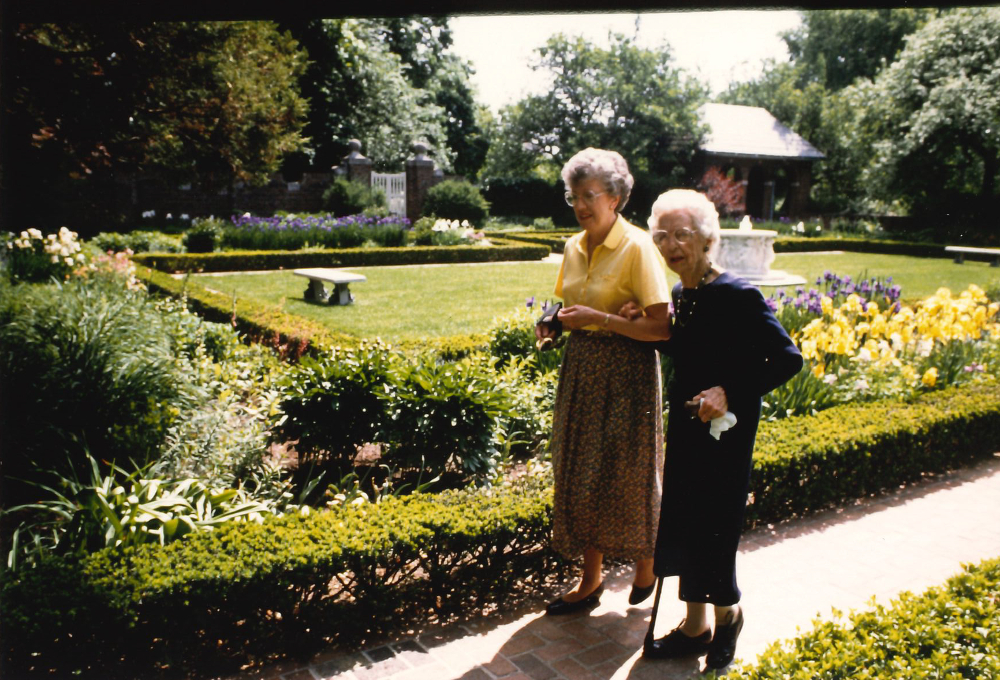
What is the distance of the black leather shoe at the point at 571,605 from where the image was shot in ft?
10.4

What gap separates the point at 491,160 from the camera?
35.0m

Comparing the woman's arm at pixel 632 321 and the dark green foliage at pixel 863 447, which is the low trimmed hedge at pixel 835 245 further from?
the woman's arm at pixel 632 321

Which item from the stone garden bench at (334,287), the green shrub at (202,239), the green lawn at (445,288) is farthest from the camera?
the green shrub at (202,239)

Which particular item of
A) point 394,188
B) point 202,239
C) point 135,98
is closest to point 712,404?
point 135,98

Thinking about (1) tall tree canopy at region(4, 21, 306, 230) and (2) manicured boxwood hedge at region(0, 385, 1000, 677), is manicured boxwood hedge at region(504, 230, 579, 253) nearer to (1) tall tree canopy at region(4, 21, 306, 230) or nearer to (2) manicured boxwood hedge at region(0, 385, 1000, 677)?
(1) tall tree canopy at region(4, 21, 306, 230)

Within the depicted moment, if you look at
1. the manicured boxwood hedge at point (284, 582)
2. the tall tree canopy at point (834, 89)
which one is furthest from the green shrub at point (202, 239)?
the tall tree canopy at point (834, 89)

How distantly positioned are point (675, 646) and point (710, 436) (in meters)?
0.82

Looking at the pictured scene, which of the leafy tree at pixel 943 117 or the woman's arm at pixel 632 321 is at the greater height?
the leafy tree at pixel 943 117

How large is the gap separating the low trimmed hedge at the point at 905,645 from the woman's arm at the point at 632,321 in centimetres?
113

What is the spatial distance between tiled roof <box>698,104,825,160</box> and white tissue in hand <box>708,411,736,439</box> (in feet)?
107

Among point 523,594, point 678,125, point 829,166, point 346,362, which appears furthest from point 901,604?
point 829,166

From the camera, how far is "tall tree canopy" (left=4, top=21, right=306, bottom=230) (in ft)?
14.0

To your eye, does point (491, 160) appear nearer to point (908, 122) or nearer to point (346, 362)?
point (908, 122)

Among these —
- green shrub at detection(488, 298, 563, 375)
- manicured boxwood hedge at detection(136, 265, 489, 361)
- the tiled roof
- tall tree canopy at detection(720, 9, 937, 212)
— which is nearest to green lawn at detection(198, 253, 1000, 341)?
manicured boxwood hedge at detection(136, 265, 489, 361)
